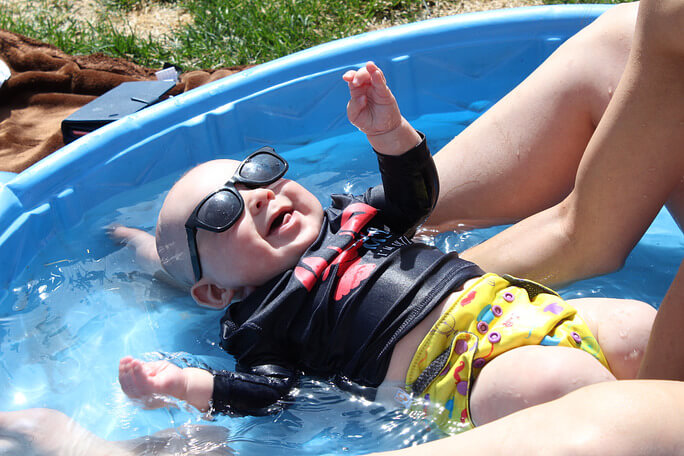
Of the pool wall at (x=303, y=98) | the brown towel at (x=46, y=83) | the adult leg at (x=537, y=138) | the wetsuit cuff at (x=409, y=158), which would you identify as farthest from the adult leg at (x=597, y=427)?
the brown towel at (x=46, y=83)

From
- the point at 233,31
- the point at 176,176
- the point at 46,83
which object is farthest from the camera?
the point at 233,31

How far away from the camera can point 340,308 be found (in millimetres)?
1522

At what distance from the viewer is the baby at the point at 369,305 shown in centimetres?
136

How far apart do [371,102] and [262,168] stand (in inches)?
12.5

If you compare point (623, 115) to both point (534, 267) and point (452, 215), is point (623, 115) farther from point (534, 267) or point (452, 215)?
point (452, 215)

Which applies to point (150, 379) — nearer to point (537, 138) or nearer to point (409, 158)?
point (409, 158)

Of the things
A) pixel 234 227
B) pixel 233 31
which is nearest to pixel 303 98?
pixel 233 31

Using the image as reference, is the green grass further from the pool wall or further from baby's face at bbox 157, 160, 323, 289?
baby's face at bbox 157, 160, 323, 289

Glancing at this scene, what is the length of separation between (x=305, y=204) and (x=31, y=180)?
919mm

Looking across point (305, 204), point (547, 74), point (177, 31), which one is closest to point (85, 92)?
point (177, 31)

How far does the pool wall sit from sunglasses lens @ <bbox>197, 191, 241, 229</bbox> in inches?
29.6

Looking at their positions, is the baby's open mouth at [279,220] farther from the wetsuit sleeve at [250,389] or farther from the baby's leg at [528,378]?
the baby's leg at [528,378]

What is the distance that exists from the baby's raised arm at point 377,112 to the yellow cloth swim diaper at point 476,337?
1.29 feet

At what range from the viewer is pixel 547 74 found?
179 centimetres
